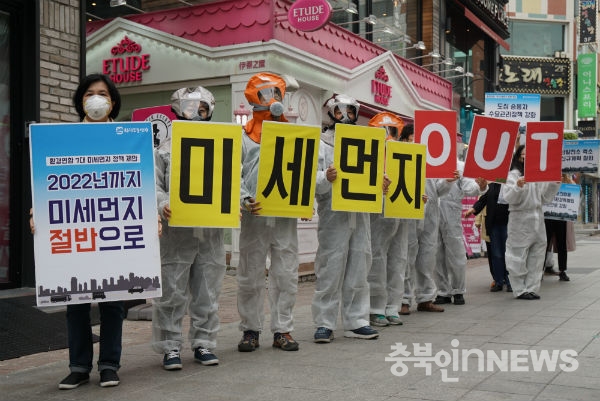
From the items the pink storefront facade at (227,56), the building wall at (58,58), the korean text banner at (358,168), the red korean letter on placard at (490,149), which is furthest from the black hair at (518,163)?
the building wall at (58,58)

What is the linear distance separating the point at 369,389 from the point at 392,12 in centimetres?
1562

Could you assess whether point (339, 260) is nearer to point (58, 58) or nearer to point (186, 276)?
point (186, 276)

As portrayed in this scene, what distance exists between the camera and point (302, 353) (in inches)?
228

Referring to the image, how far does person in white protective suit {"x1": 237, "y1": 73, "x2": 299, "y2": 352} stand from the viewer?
5930 mm

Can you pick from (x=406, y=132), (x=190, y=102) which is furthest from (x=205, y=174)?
(x=406, y=132)

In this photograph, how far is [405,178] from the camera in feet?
23.7

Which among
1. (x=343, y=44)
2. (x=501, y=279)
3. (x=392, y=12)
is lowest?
(x=501, y=279)

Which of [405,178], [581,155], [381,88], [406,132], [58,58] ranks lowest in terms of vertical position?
[405,178]

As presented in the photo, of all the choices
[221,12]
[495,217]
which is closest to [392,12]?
[221,12]

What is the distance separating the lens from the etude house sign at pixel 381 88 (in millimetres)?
16197

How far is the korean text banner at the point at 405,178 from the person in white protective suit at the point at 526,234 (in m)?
2.36

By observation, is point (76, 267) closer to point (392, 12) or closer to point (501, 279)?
point (501, 279)

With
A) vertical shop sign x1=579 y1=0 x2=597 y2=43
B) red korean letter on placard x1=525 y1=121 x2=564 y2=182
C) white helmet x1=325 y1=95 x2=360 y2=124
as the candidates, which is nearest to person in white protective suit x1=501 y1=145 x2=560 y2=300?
red korean letter on placard x1=525 y1=121 x2=564 y2=182

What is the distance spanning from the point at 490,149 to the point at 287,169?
3204 mm
